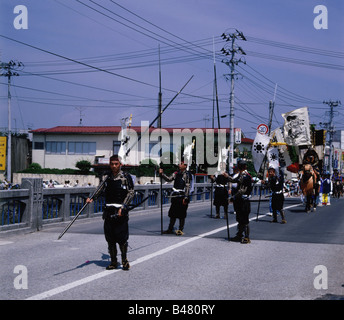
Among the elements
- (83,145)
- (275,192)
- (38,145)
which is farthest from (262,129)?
(38,145)

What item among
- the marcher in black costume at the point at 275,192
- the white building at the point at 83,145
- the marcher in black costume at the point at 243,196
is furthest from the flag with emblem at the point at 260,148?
the white building at the point at 83,145

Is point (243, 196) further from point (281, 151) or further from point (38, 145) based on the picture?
point (38, 145)

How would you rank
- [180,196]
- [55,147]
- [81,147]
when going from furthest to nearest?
1. [55,147]
2. [81,147]
3. [180,196]

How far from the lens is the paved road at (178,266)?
643 centimetres

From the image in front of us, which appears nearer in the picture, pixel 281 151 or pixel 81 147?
pixel 281 151

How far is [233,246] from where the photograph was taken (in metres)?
10.7

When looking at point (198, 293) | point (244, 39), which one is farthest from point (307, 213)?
point (244, 39)

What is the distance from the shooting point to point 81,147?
61812 millimetres

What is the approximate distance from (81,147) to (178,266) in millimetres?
54904

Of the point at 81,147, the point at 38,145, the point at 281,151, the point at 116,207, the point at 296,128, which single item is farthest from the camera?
the point at 38,145

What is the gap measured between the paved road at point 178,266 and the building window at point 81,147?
159ft

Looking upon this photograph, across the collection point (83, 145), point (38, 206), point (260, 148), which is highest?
point (83, 145)

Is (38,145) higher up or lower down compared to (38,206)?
higher up
